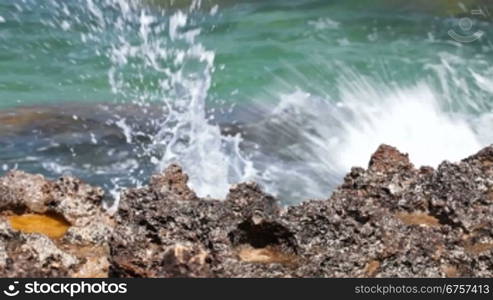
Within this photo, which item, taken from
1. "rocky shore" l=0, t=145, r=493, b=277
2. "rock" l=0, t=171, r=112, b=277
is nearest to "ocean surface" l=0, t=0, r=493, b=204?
"rock" l=0, t=171, r=112, b=277

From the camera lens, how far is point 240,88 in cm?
1207

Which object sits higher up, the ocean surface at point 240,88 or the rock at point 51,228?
the ocean surface at point 240,88

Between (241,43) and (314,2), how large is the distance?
7.63 feet

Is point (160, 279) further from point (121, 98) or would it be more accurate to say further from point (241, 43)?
point (241, 43)

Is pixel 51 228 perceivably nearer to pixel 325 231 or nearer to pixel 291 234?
pixel 291 234

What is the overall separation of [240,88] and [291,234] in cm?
752

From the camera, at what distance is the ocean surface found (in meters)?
9.48

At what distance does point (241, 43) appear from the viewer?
13555 millimetres

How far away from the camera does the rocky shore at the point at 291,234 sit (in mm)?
4418

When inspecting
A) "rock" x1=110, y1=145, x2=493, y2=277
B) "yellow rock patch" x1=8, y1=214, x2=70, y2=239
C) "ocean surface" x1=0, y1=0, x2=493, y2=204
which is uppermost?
"ocean surface" x1=0, y1=0, x2=493, y2=204

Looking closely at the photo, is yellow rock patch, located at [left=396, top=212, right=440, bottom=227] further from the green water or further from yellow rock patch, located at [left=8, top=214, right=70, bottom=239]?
the green water

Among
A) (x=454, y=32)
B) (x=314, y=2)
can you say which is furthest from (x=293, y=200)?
(x=314, y=2)

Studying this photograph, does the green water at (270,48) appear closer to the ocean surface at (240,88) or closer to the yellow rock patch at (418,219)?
the ocean surface at (240,88)

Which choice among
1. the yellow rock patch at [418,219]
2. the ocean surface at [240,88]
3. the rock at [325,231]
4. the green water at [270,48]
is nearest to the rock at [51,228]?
the rock at [325,231]
